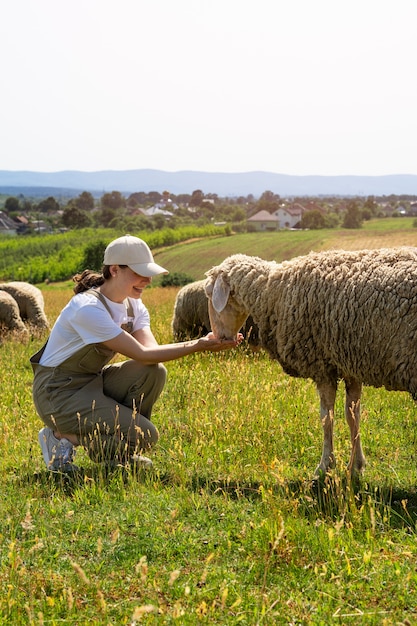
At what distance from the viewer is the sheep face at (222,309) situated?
5.67 meters

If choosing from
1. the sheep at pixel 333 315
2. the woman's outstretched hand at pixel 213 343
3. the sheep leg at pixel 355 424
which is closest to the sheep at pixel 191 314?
the sheep at pixel 333 315

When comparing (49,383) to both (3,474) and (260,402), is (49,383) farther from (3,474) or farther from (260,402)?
(260,402)

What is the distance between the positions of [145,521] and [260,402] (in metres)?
2.33

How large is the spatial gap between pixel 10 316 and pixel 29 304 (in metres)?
1.18

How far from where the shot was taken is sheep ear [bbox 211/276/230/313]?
18.6 feet

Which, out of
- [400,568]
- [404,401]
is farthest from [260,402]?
[400,568]

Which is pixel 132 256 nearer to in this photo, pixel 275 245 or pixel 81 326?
pixel 81 326

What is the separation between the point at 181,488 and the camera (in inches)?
168

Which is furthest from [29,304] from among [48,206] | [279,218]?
[48,206]

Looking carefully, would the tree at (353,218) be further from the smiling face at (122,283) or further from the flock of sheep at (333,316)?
the smiling face at (122,283)

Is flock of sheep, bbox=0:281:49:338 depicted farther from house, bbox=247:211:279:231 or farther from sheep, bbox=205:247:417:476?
house, bbox=247:211:279:231

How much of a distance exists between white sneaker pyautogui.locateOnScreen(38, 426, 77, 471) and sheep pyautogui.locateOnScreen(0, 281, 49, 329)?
29.4 feet

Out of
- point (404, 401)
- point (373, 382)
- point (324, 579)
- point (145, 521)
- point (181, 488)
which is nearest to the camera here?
point (324, 579)

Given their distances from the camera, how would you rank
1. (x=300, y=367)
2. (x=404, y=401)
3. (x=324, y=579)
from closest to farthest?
(x=324, y=579)
(x=300, y=367)
(x=404, y=401)
